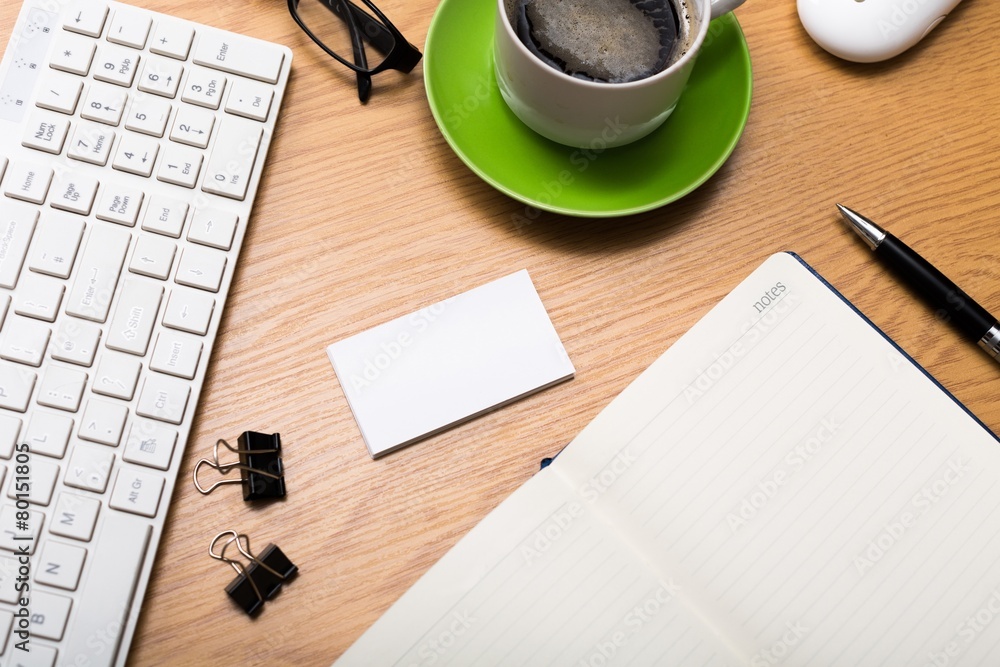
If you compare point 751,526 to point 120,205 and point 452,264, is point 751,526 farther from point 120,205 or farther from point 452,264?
point 120,205

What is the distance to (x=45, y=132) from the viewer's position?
1.63 feet

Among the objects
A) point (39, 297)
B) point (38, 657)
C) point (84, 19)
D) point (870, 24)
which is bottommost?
point (38, 657)

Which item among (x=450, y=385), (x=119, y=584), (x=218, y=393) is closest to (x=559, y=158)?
(x=450, y=385)

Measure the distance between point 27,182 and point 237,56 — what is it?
0.15 m

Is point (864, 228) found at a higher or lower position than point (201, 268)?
higher

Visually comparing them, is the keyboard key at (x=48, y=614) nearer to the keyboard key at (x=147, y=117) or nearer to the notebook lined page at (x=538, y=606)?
the notebook lined page at (x=538, y=606)

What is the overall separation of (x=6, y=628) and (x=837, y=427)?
1.66 feet

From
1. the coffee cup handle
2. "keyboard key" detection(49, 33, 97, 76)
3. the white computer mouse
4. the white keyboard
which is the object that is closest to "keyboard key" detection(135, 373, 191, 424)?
the white keyboard

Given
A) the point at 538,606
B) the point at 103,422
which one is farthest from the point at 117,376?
the point at 538,606

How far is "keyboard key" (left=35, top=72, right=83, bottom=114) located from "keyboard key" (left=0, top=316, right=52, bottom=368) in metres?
0.14

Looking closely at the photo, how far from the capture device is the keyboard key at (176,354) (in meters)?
0.48

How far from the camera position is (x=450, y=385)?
511 mm

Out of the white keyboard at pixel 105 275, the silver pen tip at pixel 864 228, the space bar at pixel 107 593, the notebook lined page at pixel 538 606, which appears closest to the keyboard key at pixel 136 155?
the white keyboard at pixel 105 275

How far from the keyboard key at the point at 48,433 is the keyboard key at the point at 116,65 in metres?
0.21
